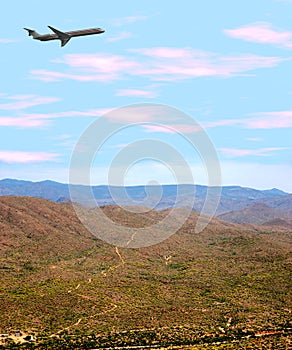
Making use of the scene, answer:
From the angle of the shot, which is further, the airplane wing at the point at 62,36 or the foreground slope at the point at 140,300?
the foreground slope at the point at 140,300

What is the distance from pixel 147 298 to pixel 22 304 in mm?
33294

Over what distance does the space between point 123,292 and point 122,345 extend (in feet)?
142

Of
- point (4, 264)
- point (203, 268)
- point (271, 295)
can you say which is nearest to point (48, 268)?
point (4, 264)

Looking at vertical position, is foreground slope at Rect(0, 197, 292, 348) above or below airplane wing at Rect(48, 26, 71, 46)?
below

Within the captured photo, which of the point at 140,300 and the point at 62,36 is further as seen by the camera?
the point at 140,300

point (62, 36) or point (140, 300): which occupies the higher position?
point (62, 36)

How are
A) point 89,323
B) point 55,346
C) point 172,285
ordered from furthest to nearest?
point 172,285 → point 89,323 → point 55,346

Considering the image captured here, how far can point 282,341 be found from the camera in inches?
4466

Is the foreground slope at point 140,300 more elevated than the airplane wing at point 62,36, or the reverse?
the airplane wing at point 62,36

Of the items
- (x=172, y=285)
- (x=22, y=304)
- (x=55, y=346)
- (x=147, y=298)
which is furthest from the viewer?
(x=172, y=285)

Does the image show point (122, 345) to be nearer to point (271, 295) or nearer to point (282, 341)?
point (282, 341)

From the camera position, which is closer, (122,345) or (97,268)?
(122,345)

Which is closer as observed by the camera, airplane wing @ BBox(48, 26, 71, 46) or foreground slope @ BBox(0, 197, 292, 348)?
airplane wing @ BBox(48, 26, 71, 46)

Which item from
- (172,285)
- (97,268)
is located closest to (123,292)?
(172,285)
